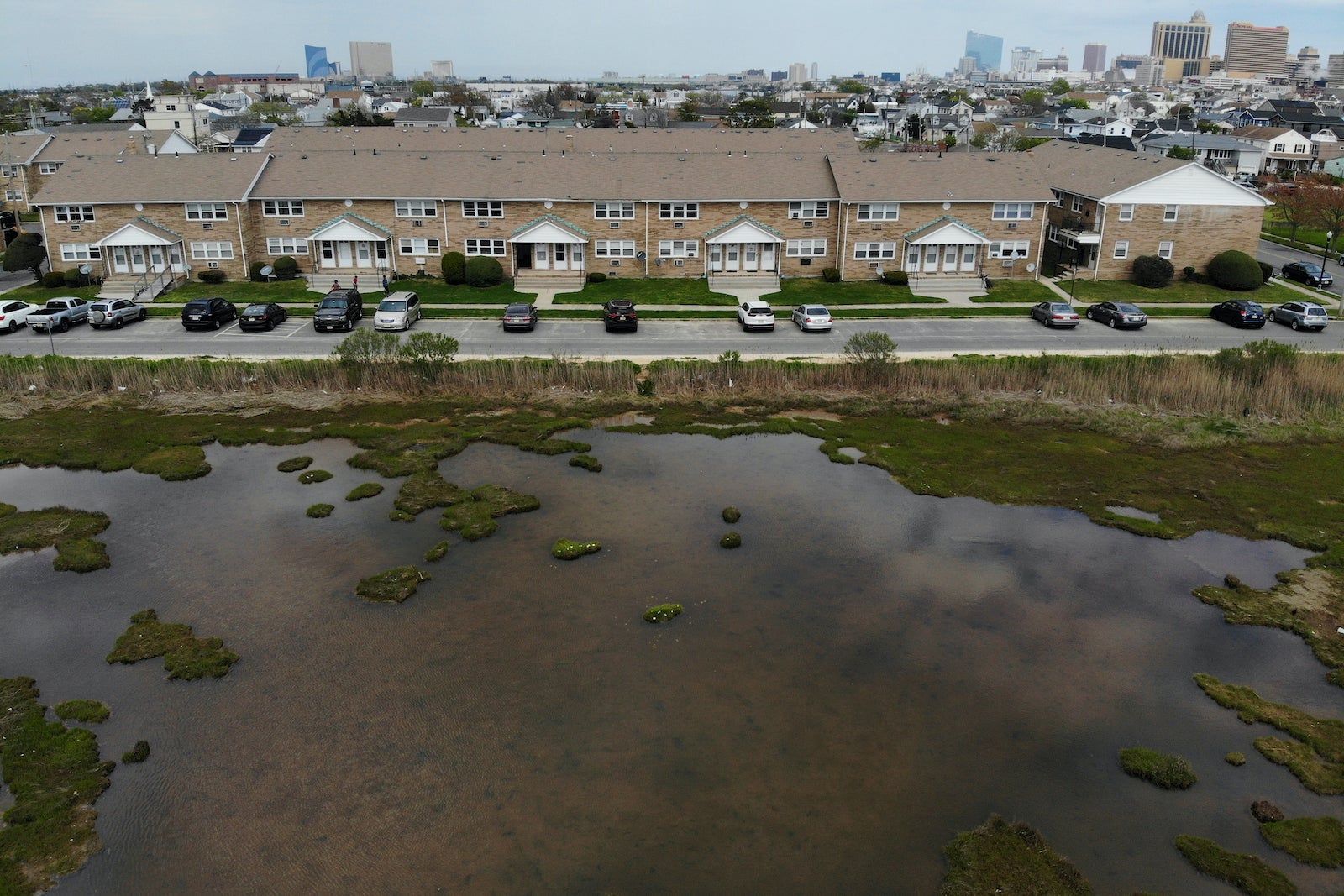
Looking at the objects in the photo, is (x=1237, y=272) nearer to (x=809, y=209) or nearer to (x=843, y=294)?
(x=843, y=294)

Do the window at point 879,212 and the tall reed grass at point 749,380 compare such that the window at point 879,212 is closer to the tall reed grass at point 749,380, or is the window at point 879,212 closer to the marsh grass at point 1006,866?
the tall reed grass at point 749,380

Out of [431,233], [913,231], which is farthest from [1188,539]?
[431,233]

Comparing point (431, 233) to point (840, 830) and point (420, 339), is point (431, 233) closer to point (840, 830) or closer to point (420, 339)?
point (420, 339)

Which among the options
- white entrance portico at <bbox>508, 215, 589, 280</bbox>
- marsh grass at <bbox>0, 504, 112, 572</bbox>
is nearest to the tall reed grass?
marsh grass at <bbox>0, 504, 112, 572</bbox>

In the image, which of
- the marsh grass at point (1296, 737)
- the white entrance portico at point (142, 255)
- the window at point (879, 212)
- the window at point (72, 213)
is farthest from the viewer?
the window at point (879, 212)

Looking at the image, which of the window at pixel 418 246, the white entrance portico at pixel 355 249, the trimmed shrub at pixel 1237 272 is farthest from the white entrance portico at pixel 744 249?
the trimmed shrub at pixel 1237 272

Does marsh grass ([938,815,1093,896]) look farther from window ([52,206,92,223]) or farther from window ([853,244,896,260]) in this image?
window ([52,206,92,223])
